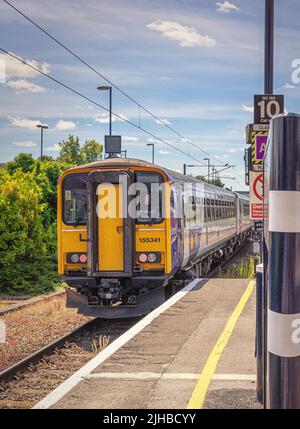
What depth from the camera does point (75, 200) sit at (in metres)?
11.7

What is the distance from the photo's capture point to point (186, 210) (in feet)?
44.8

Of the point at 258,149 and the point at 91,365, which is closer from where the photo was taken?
the point at 91,365

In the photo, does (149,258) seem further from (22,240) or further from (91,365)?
(22,240)

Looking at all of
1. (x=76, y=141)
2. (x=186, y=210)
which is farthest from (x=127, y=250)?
(x=76, y=141)

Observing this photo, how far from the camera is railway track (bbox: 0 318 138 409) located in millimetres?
6954

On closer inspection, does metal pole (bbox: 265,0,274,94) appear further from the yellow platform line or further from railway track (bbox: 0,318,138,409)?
railway track (bbox: 0,318,138,409)

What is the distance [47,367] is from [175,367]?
282 centimetres

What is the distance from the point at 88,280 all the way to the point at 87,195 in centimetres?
161

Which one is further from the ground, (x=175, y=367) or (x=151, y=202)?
(x=151, y=202)

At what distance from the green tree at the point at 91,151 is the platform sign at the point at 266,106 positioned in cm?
4608

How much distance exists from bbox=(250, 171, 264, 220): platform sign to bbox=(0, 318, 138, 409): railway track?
3149 mm

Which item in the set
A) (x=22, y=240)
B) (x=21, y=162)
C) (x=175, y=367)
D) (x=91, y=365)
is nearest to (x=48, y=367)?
(x=91, y=365)
